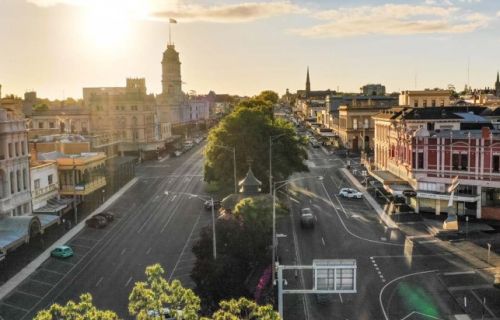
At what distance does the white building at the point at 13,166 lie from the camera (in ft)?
180

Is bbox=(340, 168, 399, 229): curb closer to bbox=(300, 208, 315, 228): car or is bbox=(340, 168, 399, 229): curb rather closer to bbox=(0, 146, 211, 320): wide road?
bbox=(300, 208, 315, 228): car

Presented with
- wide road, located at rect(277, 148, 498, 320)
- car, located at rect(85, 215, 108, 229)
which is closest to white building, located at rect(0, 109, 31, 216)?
car, located at rect(85, 215, 108, 229)

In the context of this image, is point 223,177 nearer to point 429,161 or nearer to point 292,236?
point 292,236

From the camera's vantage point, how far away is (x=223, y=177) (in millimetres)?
74062

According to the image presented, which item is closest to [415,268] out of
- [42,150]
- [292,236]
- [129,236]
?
[292,236]

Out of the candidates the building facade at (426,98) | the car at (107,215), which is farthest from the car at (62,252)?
the building facade at (426,98)

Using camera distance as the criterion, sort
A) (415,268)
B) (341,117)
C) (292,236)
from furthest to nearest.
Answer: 1. (341,117)
2. (292,236)
3. (415,268)

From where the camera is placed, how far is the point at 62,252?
50.8 meters

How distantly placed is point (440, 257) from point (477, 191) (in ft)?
53.1

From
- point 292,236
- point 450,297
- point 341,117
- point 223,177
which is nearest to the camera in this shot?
point 450,297

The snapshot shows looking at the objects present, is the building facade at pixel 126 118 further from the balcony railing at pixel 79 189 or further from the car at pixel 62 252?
the car at pixel 62 252

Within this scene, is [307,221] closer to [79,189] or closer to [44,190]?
[79,189]

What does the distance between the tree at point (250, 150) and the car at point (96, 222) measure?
687 inches

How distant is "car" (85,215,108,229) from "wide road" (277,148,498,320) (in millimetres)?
18847
